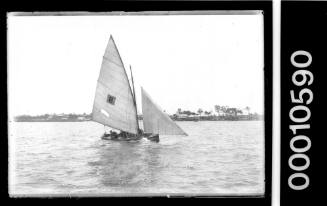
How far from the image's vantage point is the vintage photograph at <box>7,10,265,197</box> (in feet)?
7.15

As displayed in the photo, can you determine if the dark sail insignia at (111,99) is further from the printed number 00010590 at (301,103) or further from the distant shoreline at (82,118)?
the printed number 00010590 at (301,103)

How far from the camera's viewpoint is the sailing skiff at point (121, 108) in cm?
219

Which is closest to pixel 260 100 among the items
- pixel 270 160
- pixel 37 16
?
pixel 270 160

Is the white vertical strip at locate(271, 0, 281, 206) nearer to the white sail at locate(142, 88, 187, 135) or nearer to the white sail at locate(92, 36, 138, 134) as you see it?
the white sail at locate(142, 88, 187, 135)

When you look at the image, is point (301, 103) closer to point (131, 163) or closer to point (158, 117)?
point (158, 117)

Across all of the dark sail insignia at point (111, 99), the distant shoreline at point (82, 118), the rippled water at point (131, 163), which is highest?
the dark sail insignia at point (111, 99)

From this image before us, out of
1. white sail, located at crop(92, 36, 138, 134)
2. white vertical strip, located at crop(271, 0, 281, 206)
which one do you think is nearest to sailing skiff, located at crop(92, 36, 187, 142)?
white sail, located at crop(92, 36, 138, 134)

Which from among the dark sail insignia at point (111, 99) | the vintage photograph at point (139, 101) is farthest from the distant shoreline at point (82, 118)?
the dark sail insignia at point (111, 99)

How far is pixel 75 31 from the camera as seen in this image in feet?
7.21

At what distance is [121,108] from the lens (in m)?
2.25

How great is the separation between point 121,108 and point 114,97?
2.8 inches

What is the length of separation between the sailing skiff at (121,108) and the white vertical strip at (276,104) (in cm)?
49

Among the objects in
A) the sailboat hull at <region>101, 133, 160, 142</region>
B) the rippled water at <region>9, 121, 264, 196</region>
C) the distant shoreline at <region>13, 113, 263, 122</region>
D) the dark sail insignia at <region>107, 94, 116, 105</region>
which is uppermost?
the dark sail insignia at <region>107, 94, 116, 105</region>

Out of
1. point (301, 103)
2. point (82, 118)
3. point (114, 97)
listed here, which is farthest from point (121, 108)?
point (301, 103)
